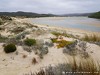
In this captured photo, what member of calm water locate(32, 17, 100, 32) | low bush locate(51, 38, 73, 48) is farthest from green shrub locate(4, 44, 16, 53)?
calm water locate(32, 17, 100, 32)

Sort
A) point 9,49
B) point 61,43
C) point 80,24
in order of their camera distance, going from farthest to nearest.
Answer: point 80,24 < point 61,43 < point 9,49

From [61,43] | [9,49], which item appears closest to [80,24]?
[61,43]

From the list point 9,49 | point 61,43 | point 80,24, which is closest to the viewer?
point 9,49

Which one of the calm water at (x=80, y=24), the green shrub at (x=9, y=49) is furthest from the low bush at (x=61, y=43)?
the calm water at (x=80, y=24)

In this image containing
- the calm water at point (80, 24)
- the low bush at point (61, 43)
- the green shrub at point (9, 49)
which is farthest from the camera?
the calm water at point (80, 24)

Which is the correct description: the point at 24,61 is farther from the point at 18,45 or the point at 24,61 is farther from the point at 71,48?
the point at 71,48

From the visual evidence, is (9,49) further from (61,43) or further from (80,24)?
(80,24)

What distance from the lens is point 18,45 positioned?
12500 millimetres

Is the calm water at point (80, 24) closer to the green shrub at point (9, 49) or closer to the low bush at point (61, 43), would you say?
the low bush at point (61, 43)

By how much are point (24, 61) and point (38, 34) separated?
244 inches

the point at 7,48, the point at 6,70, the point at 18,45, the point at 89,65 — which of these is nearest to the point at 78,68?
the point at 89,65

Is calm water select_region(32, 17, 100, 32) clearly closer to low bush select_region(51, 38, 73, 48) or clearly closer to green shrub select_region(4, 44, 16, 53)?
low bush select_region(51, 38, 73, 48)

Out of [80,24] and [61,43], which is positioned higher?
[61,43]

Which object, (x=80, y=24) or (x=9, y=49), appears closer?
(x=9, y=49)
